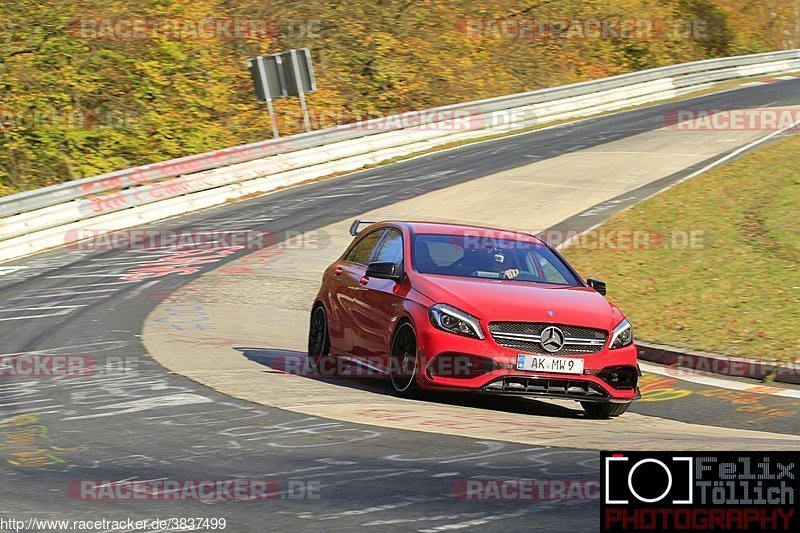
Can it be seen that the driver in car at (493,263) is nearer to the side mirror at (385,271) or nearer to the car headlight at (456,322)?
the side mirror at (385,271)

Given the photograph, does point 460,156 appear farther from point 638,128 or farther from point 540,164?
point 638,128

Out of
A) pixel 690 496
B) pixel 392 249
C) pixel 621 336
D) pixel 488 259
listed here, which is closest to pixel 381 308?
pixel 392 249

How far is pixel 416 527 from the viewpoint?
541 centimetres

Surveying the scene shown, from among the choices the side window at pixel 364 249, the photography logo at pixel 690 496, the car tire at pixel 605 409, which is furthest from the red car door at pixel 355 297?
the photography logo at pixel 690 496

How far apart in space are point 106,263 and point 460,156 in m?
12.5

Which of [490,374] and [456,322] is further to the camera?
[456,322]

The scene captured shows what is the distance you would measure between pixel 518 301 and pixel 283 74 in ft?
65.0

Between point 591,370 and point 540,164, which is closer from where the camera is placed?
point 591,370

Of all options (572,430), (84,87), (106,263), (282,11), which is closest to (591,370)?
(572,430)

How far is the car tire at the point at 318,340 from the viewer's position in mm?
11523

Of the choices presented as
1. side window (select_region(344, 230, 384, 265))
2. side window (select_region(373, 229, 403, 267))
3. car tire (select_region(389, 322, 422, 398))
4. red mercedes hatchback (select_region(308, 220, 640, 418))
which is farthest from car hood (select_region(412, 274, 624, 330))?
side window (select_region(344, 230, 384, 265))

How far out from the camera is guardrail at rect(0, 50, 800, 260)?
69.1ft

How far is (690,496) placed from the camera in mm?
5172

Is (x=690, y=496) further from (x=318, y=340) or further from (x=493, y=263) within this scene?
(x=318, y=340)
